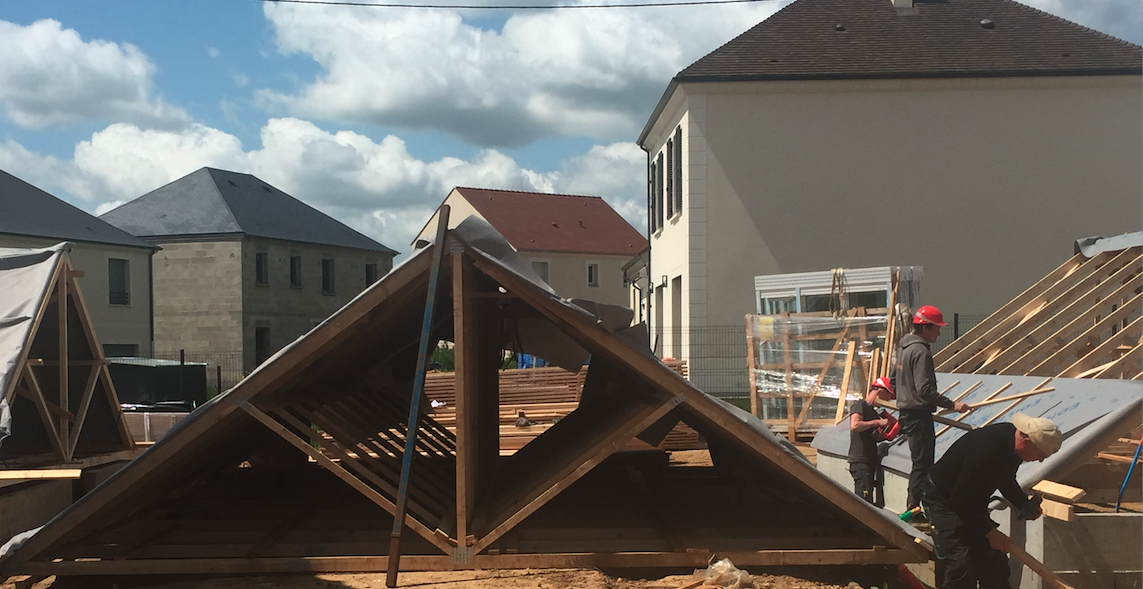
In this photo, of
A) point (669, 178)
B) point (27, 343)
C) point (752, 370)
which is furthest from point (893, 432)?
point (669, 178)

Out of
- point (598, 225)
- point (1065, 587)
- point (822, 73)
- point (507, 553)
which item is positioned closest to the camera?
point (1065, 587)

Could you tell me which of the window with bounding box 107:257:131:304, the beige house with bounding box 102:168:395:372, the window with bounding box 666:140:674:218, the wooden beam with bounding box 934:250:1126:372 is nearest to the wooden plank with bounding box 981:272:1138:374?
the wooden beam with bounding box 934:250:1126:372

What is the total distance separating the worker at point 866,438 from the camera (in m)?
8.74

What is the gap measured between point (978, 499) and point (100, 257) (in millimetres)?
34789

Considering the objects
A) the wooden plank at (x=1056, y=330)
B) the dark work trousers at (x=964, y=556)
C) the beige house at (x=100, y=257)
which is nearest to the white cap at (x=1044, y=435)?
the dark work trousers at (x=964, y=556)

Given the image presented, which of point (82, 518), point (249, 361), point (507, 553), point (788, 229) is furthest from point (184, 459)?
point (249, 361)

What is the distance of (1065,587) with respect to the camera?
599cm

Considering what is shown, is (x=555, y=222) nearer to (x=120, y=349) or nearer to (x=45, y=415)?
(x=120, y=349)

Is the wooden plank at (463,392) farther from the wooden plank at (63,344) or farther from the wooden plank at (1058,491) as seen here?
the wooden plank at (63,344)

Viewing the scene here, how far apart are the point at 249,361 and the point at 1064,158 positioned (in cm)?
3165

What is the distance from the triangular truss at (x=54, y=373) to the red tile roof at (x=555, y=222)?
35632 mm

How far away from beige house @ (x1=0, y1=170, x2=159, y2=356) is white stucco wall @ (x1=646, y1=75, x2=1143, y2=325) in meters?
23.0

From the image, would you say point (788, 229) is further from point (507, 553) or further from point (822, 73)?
point (507, 553)

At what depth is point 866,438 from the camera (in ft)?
29.4
